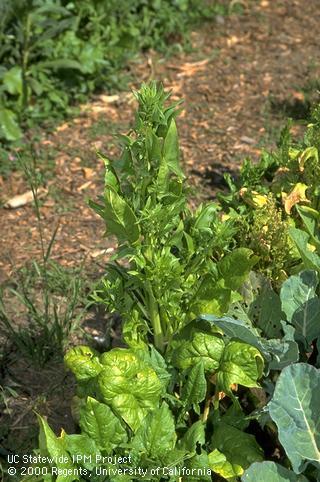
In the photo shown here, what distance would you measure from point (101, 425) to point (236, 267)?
693 millimetres

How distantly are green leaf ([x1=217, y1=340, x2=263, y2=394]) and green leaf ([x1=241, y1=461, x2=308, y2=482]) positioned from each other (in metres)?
0.25

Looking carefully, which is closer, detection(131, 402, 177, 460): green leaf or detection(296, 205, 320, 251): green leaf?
detection(131, 402, 177, 460): green leaf

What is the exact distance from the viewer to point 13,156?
5.23m

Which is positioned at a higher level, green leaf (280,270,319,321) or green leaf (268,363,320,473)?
green leaf (280,270,319,321)

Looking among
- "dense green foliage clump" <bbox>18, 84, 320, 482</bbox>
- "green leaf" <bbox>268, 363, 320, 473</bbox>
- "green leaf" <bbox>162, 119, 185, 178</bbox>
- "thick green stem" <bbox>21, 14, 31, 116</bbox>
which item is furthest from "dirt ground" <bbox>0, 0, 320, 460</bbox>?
"green leaf" <bbox>268, 363, 320, 473</bbox>

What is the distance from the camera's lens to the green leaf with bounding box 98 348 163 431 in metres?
2.62

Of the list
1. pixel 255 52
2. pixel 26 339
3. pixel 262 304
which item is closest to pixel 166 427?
pixel 262 304

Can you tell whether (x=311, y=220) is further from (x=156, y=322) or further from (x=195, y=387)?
(x=195, y=387)

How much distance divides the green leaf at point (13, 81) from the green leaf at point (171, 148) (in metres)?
2.72

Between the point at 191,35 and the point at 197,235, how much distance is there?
12.6ft

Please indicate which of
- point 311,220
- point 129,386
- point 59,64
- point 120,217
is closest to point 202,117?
point 59,64

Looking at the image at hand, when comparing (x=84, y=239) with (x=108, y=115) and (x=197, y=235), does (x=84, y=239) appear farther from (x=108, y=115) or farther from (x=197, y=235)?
(x=197, y=235)

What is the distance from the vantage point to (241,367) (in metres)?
2.68

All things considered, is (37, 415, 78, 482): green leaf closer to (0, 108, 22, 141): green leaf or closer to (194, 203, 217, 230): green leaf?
(194, 203, 217, 230): green leaf
